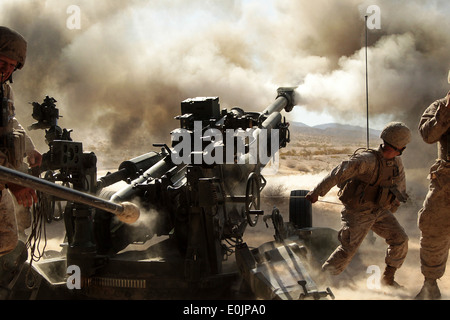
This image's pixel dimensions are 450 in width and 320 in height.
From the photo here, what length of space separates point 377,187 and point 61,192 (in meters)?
3.58

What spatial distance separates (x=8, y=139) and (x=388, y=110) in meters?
11.5

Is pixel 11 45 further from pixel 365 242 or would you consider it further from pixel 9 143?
pixel 365 242

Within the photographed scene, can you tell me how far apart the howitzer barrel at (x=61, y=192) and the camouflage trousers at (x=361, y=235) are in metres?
2.55

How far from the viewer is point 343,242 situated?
5984mm

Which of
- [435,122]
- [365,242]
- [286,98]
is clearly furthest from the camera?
[286,98]

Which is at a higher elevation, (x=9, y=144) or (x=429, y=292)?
(x=9, y=144)

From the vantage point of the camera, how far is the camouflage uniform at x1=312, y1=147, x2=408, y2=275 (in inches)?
232

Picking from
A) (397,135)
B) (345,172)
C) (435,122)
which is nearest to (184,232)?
(345,172)

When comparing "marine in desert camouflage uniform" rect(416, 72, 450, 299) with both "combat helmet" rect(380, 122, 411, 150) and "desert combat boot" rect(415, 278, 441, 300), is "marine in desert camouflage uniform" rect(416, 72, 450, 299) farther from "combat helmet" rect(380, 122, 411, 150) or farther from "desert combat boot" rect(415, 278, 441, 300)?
"combat helmet" rect(380, 122, 411, 150)

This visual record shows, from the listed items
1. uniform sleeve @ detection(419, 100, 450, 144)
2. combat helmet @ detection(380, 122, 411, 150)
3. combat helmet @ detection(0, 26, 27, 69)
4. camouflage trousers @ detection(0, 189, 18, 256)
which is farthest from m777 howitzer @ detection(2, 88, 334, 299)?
uniform sleeve @ detection(419, 100, 450, 144)

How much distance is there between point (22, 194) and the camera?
4445 mm

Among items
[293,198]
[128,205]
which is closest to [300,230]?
[293,198]

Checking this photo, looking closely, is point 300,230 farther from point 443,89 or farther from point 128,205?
point 443,89

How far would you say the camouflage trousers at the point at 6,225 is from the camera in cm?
446
